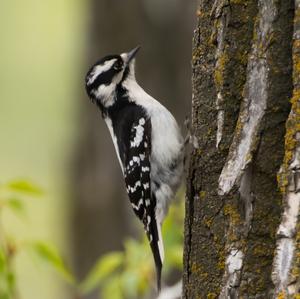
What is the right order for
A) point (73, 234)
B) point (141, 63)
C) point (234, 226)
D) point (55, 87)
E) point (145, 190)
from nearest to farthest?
point (234, 226), point (145, 190), point (141, 63), point (73, 234), point (55, 87)

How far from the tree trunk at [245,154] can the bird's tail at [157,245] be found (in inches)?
39.2

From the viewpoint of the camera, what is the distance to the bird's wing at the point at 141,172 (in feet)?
17.2

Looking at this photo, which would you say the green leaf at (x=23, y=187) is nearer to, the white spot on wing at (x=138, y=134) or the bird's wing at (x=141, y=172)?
the bird's wing at (x=141, y=172)

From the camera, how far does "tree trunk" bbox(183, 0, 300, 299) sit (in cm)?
298

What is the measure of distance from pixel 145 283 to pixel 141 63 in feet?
11.4

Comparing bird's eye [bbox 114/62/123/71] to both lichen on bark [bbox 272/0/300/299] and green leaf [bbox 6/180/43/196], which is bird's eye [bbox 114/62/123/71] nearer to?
green leaf [bbox 6/180/43/196]

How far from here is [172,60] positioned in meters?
7.88

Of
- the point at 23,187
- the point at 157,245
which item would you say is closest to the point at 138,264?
the point at 157,245

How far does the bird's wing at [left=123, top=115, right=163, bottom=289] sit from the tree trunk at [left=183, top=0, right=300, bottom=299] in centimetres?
152

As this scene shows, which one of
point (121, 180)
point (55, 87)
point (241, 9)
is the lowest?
point (55, 87)

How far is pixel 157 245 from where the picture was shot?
4.91m

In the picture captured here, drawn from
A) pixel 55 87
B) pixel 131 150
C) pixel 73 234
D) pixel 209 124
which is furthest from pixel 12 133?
pixel 209 124

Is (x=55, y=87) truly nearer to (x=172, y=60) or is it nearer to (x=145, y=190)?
(x=172, y=60)

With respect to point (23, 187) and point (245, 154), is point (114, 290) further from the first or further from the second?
point (245, 154)
